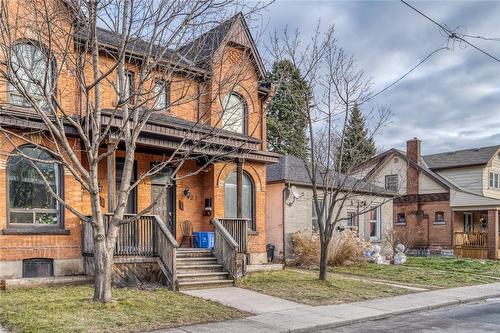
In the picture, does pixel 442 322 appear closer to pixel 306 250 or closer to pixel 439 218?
pixel 306 250

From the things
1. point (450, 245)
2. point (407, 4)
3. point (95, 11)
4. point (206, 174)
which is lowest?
point (450, 245)

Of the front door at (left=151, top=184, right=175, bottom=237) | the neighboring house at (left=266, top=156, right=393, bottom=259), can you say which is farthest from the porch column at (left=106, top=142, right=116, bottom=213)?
the neighboring house at (left=266, top=156, right=393, bottom=259)

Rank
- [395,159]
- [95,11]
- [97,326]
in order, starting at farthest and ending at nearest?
[395,159], [95,11], [97,326]

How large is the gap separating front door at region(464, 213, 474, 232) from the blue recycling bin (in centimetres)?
2338

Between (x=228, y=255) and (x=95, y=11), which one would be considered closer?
(x=95, y=11)

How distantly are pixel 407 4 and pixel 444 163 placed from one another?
26398 mm

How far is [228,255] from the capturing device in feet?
45.9

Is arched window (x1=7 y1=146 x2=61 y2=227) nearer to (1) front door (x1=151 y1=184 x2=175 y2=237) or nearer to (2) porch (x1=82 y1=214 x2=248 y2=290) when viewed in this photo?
(2) porch (x1=82 y1=214 x2=248 y2=290)

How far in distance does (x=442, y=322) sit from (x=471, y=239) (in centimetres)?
2268

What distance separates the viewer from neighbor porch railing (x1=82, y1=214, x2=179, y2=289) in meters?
→ 12.7

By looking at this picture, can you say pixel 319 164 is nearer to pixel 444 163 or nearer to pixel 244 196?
pixel 244 196

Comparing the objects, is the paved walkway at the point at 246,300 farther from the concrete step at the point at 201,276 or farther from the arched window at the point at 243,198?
the arched window at the point at 243,198

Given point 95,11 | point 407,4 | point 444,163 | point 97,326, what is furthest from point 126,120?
point 444,163

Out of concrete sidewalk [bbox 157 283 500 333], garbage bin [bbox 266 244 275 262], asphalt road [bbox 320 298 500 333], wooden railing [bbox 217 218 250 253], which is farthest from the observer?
garbage bin [bbox 266 244 275 262]
